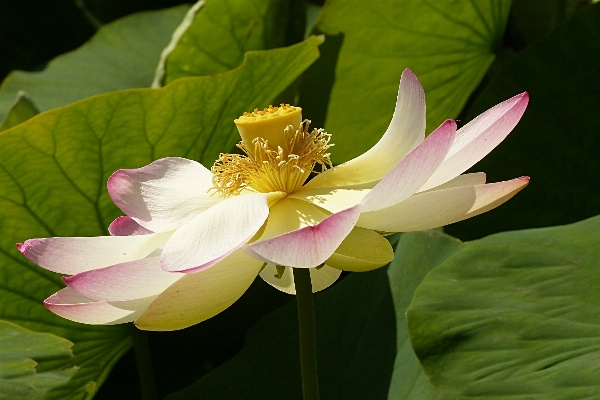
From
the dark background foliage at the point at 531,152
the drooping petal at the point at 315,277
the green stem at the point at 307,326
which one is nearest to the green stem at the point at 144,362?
the dark background foliage at the point at 531,152

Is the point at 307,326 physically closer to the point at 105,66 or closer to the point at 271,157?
the point at 271,157

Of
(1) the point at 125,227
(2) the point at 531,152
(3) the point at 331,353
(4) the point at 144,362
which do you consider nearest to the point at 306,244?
(1) the point at 125,227

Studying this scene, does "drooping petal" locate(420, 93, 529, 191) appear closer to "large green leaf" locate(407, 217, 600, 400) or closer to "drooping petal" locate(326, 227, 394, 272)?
"drooping petal" locate(326, 227, 394, 272)

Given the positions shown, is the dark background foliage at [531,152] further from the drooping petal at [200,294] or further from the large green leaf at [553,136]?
the drooping petal at [200,294]

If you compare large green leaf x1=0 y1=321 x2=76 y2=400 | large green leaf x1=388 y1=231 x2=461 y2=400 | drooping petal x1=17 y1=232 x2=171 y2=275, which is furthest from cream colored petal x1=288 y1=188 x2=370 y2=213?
large green leaf x1=0 y1=321 x2=76 y2=400

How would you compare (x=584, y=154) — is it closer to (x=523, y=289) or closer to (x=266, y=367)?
(x=523, y=289)

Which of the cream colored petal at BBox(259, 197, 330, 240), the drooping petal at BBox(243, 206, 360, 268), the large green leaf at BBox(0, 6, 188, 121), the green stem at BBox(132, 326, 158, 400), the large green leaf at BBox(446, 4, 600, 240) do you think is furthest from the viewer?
the large green leaf at BBox(0, 6, 188, 121)
